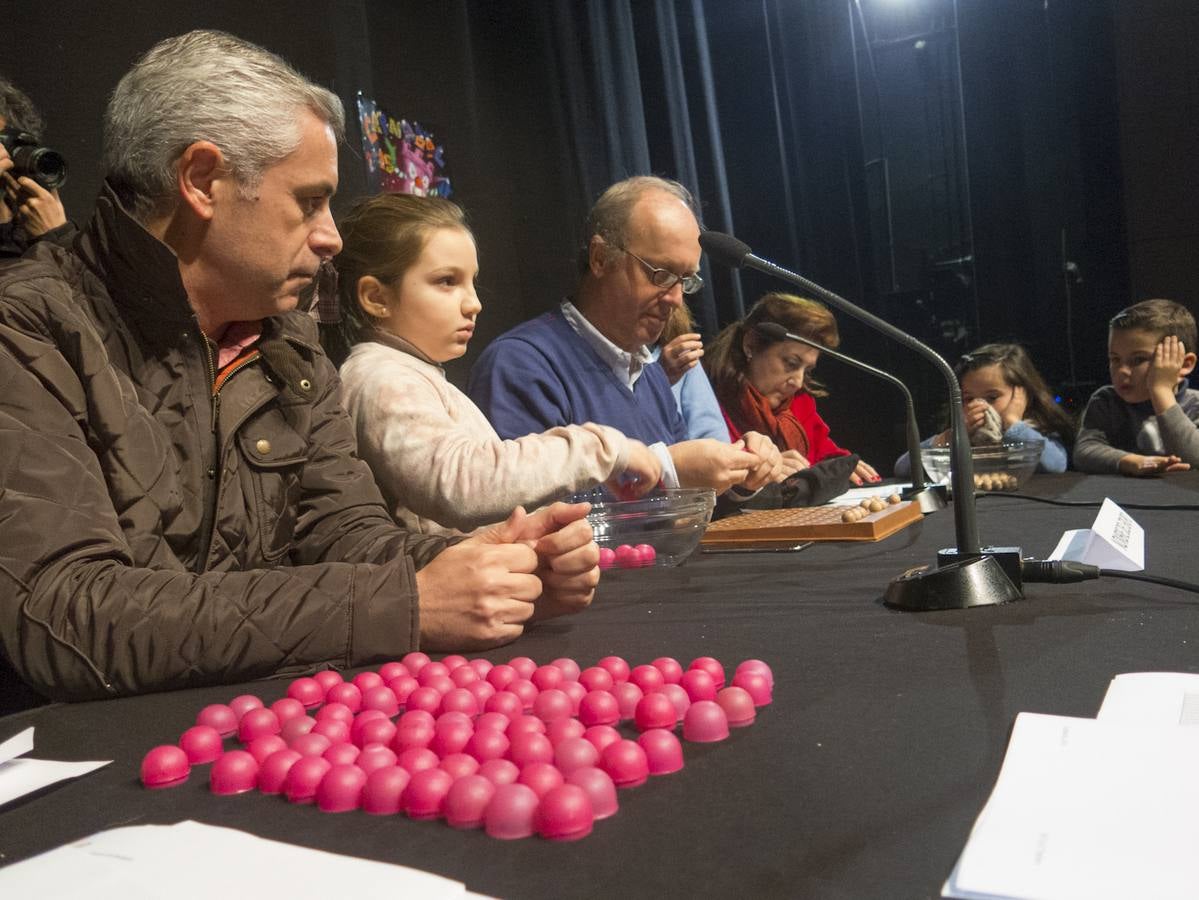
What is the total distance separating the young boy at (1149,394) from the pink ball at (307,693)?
255cm

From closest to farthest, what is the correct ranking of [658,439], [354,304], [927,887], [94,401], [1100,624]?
[927,887], [1100,624], [94,401], [354,304], [658,439]

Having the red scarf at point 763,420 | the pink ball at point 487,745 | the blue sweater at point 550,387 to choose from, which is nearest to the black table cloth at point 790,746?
the pink ball at point 487,745

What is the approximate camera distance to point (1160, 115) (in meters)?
4.22

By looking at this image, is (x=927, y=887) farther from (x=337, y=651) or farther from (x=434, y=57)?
(x=434, y=57)

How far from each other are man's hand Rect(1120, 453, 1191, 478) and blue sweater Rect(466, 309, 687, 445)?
112 centimetres

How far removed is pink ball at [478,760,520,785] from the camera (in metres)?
0.63

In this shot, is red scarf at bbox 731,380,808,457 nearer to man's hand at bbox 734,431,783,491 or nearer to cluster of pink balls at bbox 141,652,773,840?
man's hand at bbox 734,431,783,491

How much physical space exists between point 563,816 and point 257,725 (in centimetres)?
32

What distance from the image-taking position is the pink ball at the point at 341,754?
2.22ft

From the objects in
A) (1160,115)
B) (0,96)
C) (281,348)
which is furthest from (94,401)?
(1160,115)

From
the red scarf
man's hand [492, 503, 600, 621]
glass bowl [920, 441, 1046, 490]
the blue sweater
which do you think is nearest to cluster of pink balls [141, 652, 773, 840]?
man's hand [492, 503, 600, 621]

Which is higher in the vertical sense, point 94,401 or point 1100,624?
point 94,401

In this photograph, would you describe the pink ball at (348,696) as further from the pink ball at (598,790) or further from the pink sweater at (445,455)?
the pink sweater at (445,455)

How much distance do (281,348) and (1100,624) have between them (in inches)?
39.6
